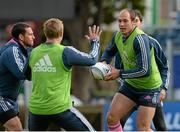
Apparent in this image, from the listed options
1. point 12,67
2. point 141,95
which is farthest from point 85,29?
point 12,67

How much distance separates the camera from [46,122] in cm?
1148

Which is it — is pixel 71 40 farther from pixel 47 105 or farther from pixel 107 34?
pixel 47 105

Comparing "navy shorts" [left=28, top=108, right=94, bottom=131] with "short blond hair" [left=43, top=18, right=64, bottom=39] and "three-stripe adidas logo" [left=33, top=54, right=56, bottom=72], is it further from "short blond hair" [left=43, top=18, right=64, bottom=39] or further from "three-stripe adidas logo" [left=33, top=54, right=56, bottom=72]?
"short blond hair" [left=43, top=18, right=64, bottom=39]

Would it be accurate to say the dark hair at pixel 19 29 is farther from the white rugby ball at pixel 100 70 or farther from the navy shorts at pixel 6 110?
the white rugby ball at pixel 100 70

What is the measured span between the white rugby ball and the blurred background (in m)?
4.55

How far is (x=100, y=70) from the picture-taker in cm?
1236

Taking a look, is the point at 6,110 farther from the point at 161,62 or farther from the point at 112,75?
the point at 161,62

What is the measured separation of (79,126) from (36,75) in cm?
81

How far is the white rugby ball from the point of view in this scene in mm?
12320

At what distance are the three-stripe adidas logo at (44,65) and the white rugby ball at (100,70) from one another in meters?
1.15

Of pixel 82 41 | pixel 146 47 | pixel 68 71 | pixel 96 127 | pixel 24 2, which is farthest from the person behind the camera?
pixel 82 41

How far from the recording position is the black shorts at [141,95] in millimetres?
12562

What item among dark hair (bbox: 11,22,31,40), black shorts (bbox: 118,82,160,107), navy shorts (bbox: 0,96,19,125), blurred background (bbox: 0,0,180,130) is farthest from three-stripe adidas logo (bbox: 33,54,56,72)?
blurred background (bbox: 0,0,180,130)

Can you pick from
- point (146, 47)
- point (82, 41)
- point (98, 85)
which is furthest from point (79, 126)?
point (98, 85)
